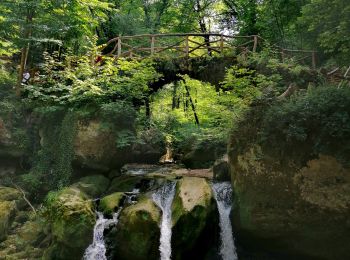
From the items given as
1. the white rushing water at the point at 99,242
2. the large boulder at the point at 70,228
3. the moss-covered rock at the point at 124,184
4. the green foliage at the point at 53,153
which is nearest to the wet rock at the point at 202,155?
the moss-covered rock at the point at 124,184

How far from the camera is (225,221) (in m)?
8.81

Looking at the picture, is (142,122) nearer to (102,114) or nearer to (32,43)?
(102,114)

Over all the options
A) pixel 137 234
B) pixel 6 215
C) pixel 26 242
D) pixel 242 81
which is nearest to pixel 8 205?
pixel 6 215

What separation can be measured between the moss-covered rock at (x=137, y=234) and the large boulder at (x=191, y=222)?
1.54ft

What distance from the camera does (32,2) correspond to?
12.4m

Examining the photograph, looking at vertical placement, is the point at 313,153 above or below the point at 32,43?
below

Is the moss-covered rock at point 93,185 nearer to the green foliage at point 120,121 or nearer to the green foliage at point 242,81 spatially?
the green foliage at point 120,121

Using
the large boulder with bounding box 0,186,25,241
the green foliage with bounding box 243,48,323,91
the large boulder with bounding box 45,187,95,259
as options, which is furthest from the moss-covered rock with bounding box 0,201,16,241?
the green foliage with bounding box 243,48,323,91

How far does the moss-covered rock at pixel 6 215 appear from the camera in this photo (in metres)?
9.75

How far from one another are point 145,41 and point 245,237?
14716 millimetres

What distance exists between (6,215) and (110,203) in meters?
3.33

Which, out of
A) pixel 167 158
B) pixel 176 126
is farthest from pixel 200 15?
pixel 167 158

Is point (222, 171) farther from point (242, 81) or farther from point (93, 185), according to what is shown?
point (93, 185)

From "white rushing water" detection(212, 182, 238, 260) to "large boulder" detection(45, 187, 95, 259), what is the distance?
3261 mm
